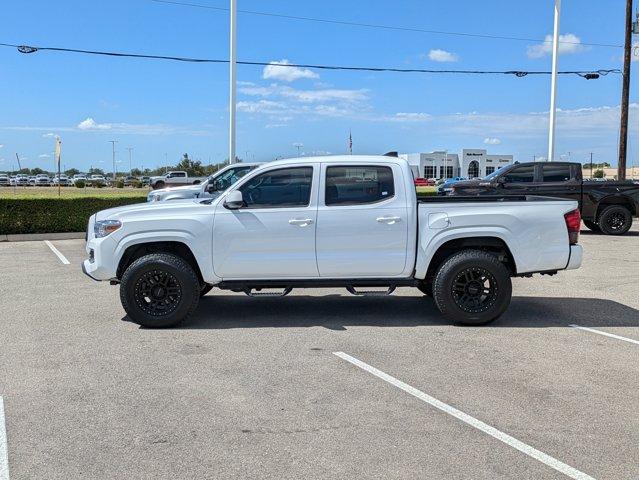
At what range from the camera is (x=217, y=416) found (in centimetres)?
447

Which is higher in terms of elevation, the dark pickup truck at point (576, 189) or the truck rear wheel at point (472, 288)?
the dark pickup truck at point (576, 189)

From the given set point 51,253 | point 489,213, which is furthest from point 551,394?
point 51,253

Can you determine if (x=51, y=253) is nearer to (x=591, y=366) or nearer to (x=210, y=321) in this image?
(x=210, y=321)

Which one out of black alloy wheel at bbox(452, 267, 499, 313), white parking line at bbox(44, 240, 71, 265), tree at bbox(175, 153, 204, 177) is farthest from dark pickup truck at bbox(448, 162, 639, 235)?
tree at bbox(175, 153, 204, 177)

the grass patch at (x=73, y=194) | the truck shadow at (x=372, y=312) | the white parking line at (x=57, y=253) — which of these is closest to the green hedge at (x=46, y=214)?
the grass patch at (x=73, y=194)

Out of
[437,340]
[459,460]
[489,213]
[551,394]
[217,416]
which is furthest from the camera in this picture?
[489,213]

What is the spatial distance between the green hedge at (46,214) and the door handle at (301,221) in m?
12.7

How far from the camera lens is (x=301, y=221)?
6930 millimetres

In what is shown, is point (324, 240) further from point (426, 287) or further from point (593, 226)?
point (593, 226)

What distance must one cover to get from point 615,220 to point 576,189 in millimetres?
1430

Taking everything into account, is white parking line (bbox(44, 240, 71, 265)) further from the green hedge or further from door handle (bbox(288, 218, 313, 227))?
door handle (bbox(288, 218, 313, 227))

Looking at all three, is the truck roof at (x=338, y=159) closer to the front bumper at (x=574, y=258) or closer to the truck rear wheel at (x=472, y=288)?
the truck rear wheel at (x=472, y=288)

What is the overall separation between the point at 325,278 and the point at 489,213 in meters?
1.99

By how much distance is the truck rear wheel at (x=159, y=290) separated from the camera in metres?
6.89
